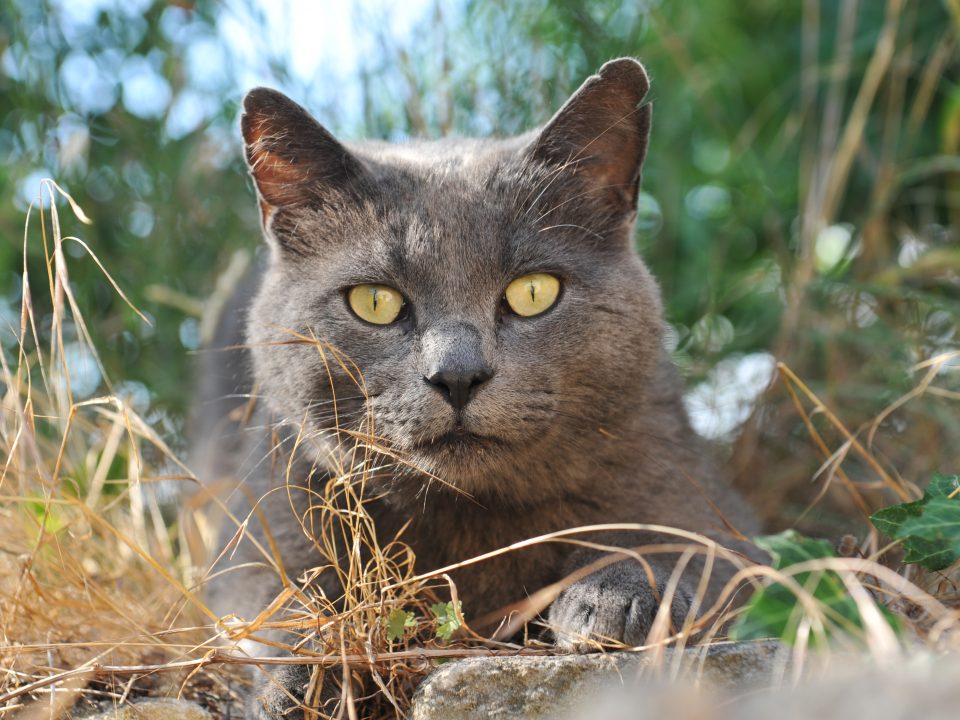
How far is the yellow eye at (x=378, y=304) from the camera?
5.70 feet

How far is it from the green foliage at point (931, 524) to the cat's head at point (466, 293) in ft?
1.66

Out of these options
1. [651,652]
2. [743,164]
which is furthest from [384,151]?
[743,164]

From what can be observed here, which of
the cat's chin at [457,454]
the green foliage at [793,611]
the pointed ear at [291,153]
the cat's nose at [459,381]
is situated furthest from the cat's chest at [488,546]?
the pointed ear at [291,153]

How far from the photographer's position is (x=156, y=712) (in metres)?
1.52

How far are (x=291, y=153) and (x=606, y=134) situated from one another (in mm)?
623

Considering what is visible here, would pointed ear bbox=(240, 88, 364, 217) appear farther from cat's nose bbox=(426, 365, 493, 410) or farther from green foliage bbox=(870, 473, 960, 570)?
green foliage bbox=(870, 473, 960, 570)

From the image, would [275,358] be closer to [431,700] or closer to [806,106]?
[431,700]

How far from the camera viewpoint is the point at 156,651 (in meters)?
1.87

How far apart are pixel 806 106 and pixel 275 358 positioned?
7.96ft

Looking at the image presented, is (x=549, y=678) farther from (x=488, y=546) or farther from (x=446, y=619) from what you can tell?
(x=488, y=546)

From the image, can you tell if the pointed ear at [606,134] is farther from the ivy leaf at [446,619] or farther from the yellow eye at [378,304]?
the ivy leaf at [446,619]

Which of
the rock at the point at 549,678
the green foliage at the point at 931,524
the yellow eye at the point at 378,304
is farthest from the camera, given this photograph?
the yellow eye at the point at 378,304

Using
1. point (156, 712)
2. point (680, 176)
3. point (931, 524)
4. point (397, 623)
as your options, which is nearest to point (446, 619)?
point (397, 623)

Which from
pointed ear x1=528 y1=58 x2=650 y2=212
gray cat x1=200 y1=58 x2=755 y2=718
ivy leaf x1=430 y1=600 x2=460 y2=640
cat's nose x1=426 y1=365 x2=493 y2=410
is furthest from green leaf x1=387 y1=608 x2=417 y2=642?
pointed ear x1=528 y1=58 x2=650 y2=212
